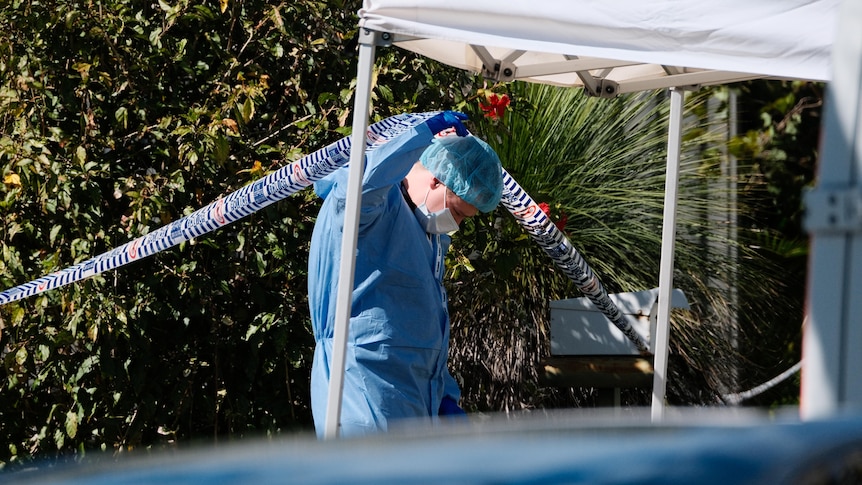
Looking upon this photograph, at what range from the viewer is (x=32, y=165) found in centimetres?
397

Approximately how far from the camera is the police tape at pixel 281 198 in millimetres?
3225

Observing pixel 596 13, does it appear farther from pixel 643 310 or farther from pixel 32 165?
pixel 32 165

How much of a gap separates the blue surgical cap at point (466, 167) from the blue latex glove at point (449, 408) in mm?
642

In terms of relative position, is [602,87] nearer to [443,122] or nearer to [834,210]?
[443,122]

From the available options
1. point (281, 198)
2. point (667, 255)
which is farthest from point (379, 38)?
point (667, 255)

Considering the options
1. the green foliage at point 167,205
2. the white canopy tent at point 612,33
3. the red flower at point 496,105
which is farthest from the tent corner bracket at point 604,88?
the white canopy tent at point 612,33

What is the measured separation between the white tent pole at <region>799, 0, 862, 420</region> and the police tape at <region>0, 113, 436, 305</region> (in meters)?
1.70

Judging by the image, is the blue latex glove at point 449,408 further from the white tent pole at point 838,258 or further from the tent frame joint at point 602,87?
the white tent pole at point 838,258

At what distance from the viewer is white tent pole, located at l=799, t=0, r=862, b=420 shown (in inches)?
57.6

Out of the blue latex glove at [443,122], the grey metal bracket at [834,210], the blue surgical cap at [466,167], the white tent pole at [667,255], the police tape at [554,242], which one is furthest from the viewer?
the police tape at [554,242]

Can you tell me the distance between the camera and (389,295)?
3.35m

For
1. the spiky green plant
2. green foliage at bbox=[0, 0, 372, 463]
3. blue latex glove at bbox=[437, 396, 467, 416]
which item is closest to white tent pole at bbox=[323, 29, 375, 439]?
blue latex glove at bbox=[437, 396, 467, 416]

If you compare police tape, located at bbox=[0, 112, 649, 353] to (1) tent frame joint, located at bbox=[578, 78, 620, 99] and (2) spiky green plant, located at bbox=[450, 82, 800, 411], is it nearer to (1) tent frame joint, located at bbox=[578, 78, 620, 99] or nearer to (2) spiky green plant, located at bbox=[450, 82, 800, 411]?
(1) tent frame joint, located at bbox=[578, 78, 620, 99]

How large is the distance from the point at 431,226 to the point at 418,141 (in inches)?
19.5
